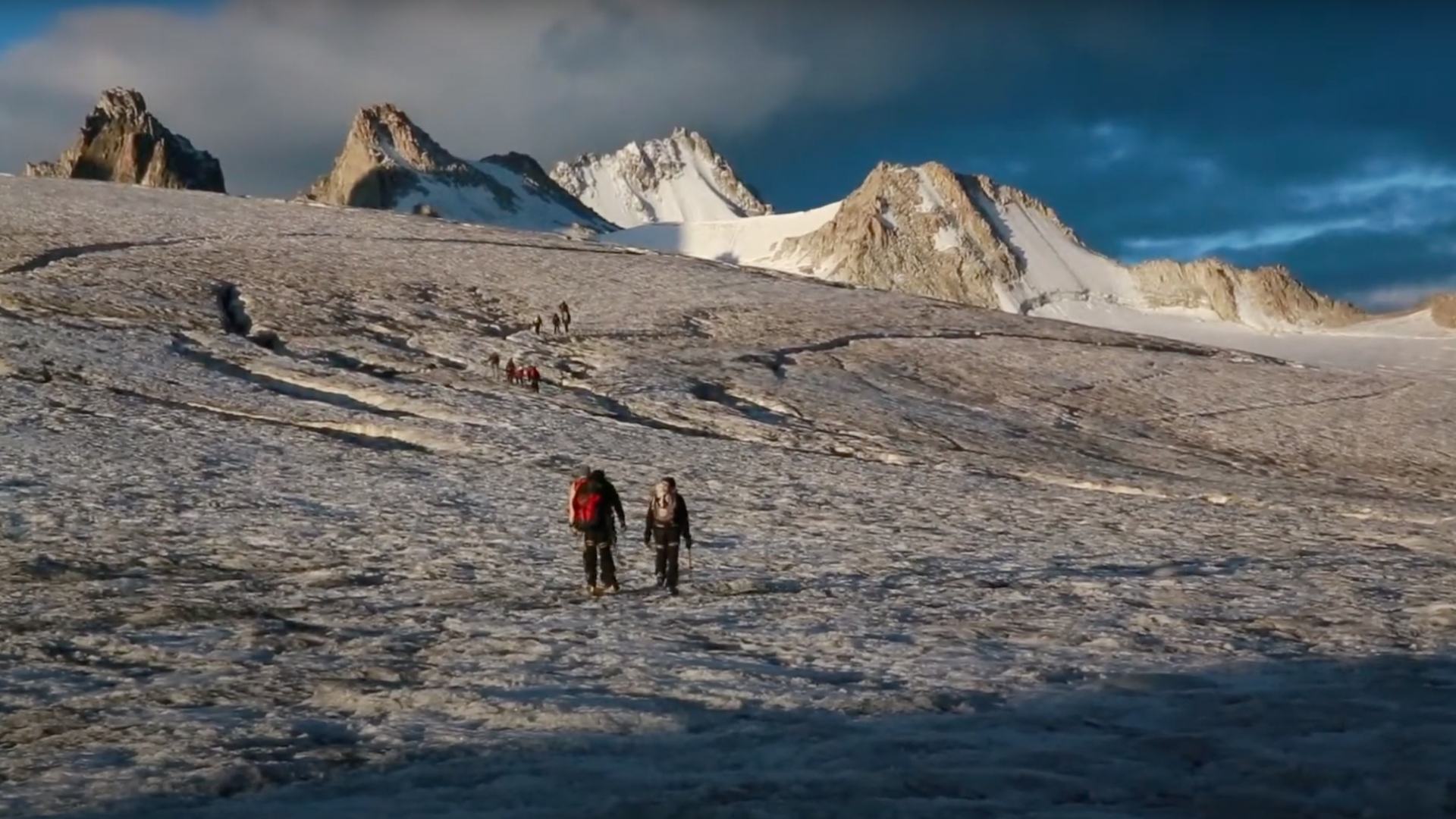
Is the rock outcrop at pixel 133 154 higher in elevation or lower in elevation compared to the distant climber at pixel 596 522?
higher

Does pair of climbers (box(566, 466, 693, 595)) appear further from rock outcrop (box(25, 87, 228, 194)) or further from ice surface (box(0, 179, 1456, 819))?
rock outcrop (box(25, 87, 228, 194))

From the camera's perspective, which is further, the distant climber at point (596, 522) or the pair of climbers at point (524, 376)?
the pair of climbers at point (524, 376)

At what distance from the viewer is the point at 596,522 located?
53.2 feet

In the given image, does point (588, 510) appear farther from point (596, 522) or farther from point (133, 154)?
point (133, 154)

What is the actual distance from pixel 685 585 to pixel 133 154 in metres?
146

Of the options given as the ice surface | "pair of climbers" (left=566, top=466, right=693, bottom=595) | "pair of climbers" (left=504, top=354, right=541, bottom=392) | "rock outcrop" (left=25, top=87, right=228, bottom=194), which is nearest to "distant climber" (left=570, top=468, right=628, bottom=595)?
"pair of climbers" (left=566, top=466, right=693, bottom=595)

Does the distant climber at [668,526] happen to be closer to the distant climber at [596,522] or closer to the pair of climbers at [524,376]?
the distant climber at [596,522]

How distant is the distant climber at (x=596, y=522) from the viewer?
53.2 feet

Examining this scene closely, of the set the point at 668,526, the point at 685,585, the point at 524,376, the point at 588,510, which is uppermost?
the point at 524,376

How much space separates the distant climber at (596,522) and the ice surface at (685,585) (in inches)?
14.5

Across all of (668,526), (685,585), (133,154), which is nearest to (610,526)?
(668,526)

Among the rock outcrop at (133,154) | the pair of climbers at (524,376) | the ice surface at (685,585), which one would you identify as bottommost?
the ice surface at (685,585)

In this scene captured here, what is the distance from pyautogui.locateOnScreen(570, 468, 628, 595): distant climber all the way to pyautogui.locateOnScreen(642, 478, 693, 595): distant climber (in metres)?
0.40

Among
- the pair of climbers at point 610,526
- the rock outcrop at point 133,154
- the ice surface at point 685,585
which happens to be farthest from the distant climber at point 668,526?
the rock outcrop at point 133,154
